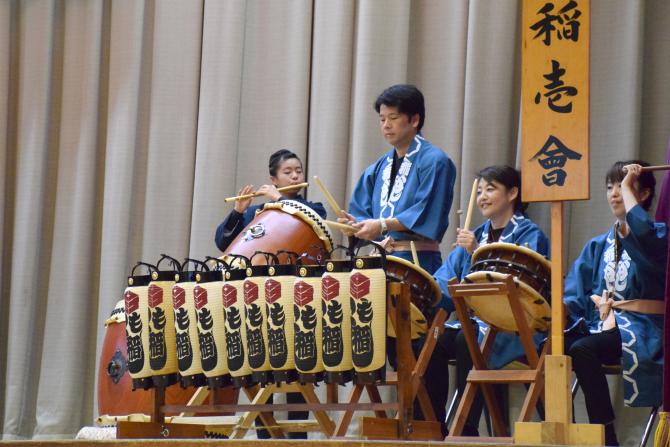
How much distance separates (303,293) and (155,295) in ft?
1.90

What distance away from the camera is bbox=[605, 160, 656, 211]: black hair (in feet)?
13.0

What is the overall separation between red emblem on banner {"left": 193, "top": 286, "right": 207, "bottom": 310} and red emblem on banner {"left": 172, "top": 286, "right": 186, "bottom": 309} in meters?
0.06

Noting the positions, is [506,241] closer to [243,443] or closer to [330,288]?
[330,288]

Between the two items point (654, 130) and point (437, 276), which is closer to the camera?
point (437, 276)

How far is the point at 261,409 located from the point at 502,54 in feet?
7.42

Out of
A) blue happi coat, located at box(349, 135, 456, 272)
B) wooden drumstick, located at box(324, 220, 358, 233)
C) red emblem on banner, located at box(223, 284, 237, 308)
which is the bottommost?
red emblem on banner, located at box(223, 284, 237, 308)

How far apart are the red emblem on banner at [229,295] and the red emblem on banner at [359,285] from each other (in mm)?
436

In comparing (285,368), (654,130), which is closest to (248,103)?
(654,130)

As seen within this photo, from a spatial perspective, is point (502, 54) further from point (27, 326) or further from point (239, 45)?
point (27, 326)

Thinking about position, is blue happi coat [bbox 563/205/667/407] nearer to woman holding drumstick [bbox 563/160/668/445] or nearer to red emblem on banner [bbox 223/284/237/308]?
woman holding drumstick [bbox 563/160/668/445]

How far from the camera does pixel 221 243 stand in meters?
4.75

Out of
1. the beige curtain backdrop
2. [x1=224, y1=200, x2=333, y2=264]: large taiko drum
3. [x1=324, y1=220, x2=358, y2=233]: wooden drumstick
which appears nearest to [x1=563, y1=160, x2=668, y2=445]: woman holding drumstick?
the beige curtain backdrop

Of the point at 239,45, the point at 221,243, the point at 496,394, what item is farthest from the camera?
the point at 239,45

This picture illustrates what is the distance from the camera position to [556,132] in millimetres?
3150
